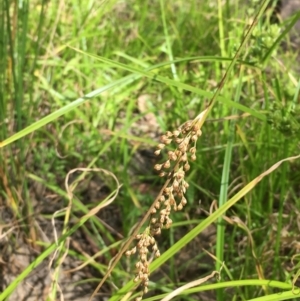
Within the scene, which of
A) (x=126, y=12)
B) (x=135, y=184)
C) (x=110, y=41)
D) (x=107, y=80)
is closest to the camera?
(x=135, y=184)

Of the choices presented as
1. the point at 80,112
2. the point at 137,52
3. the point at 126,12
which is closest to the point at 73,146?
the point at 80,112

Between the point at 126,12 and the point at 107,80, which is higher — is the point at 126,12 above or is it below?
above

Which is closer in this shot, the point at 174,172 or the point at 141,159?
the point at 174,172

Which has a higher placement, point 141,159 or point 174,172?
point 174,172

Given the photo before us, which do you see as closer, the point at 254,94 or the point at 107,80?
the point at 254,94

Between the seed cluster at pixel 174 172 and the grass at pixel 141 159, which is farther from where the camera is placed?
the grass at pixel 141 159

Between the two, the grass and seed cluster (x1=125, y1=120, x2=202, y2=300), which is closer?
seed cluster (x1=125, y1=120, x2=202, y2=300)

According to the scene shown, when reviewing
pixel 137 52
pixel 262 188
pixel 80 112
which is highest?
pixel 137 52

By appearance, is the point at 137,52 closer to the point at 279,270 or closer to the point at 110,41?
the point at 110,41
